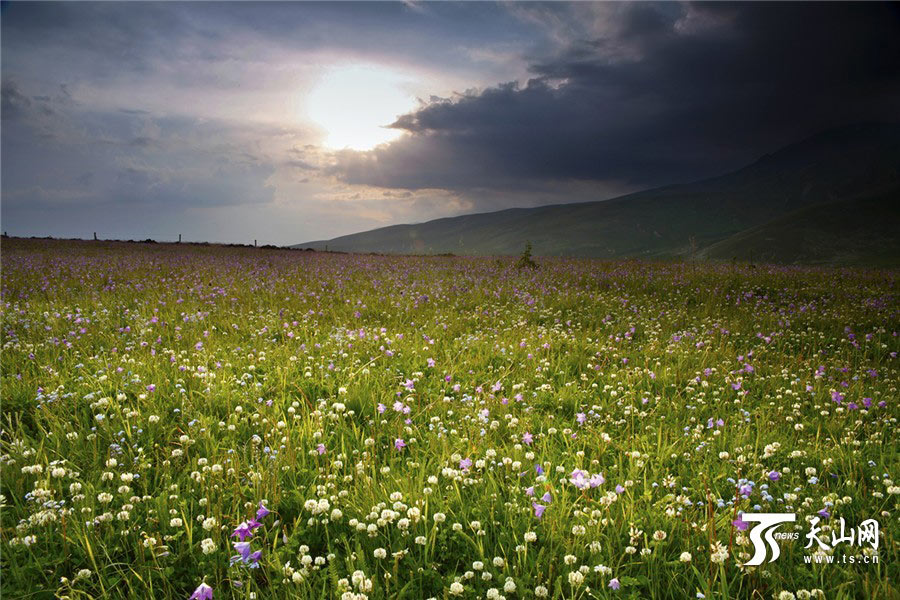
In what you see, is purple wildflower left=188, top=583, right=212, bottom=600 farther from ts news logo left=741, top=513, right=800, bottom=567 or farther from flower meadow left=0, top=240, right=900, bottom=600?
ts news logo left=741, top=513, right=800, bottom=567

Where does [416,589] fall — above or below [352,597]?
below

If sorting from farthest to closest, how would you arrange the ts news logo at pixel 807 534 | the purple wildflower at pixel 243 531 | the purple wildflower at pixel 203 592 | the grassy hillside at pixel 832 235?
1. the grassy hillside at pixel 832 235
2. the ts news logo at pixel 807 534
3. the purple wildflower at pixel 243 531
4. the purple wildflower at pixel 203 592

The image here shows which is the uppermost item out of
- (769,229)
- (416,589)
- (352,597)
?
(769,229)

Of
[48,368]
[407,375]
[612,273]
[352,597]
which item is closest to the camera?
[352,597]

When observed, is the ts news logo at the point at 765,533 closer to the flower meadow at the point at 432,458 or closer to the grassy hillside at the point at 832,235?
the flower meadow at the point at 432,458

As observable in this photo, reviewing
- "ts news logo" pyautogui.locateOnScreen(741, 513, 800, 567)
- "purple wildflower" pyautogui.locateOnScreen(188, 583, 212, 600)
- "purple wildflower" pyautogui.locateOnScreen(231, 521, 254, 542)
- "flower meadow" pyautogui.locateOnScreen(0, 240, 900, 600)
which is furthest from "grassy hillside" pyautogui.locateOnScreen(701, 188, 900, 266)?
"purple wildflower" pyautogui.locateOnScreen(188, 583, 212, 600)

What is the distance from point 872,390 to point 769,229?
175 m

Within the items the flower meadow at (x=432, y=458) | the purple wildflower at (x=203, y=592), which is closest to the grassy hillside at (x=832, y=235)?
the flower meadow at (x=432, y=458)

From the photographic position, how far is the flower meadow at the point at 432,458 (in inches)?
96.0

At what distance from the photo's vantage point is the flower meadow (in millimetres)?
2439

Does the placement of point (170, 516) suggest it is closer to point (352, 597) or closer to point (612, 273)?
point (352, 597)

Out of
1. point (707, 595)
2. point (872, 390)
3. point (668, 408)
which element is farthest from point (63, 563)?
point (872, 390)

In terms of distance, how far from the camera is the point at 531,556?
8.23 feet

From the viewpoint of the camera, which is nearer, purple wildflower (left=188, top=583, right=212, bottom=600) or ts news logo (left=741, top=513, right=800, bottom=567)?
purple wildflower (left=188, top=583, right=212, bottom=600)
